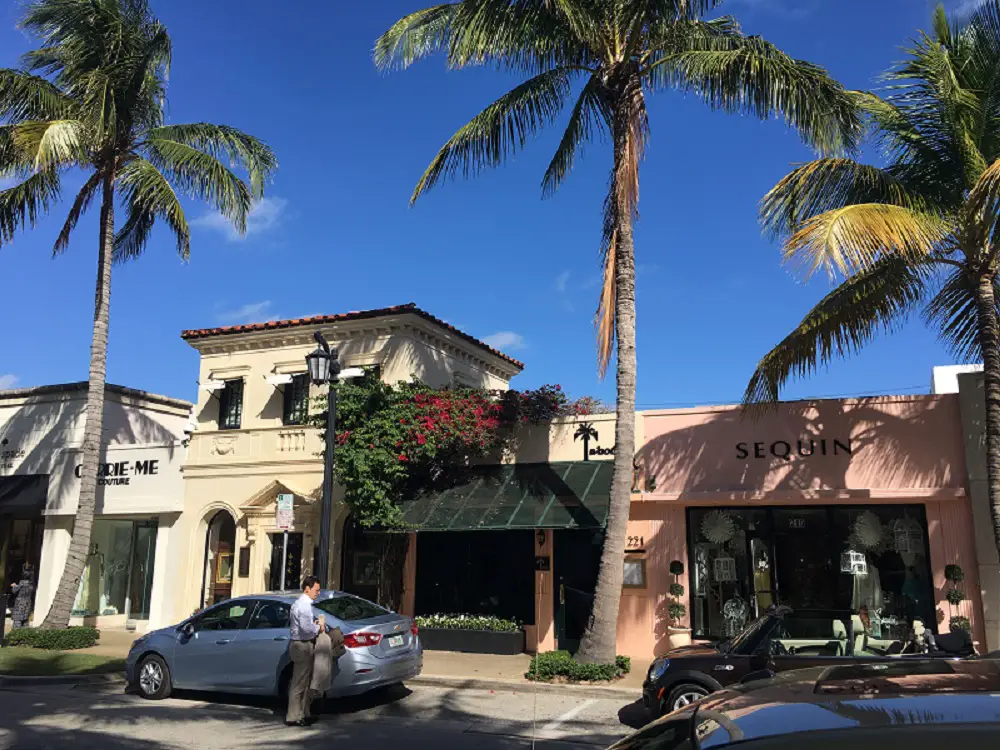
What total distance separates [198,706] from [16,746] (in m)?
2.81

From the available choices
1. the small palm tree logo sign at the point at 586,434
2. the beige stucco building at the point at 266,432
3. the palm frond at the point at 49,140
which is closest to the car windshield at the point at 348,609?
the small palm tree logo sign at the point at 586,434

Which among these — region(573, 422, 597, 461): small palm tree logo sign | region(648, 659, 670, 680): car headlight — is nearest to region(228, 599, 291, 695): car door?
region(648, 659, 670, 680): car headlight

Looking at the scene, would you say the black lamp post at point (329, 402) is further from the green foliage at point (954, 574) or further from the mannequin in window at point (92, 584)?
the mannequin in window at point (92, 584)

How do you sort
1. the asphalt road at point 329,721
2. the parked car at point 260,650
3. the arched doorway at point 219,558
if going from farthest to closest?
1. the arched doorway at point 219,558
2. the parked car at point 260,650
3. the asphalt road at point 329,721

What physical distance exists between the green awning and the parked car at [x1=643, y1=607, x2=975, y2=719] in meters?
5.42

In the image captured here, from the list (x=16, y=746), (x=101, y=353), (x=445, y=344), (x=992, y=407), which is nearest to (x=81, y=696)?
(x=16, y=746)

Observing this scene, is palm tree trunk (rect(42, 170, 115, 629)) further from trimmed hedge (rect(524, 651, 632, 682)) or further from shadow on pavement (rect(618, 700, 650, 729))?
shadow on pavement (rect(618, 700, 650, 729))

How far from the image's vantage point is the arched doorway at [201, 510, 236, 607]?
20.2 meters

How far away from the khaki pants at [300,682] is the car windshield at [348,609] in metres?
0.95

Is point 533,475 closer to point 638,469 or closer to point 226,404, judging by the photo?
point 638,469

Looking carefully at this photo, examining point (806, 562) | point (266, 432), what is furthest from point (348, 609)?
point (266, 432)

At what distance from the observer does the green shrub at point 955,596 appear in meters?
13.4

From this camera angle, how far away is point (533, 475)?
16.8 meters

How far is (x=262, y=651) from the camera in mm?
10758
